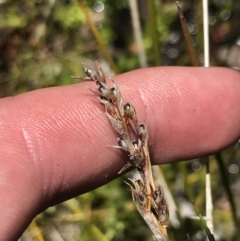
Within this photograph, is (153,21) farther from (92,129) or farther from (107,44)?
(107,44)

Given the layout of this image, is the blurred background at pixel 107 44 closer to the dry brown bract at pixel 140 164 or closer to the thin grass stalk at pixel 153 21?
the thin grass stalk at pixel 153 21

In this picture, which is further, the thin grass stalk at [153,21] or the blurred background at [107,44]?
the blurred background at [107,44]

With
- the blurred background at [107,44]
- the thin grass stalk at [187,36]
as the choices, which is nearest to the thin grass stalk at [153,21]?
the thin grass stalk at [187,36]

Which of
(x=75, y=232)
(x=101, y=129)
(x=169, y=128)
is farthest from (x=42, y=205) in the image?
(x=75, y=232)

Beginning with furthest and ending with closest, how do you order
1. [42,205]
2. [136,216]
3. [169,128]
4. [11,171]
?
[136,216]
[169,128]
[42,205]
[11,171]

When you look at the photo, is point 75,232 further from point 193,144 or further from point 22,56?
point 22,56

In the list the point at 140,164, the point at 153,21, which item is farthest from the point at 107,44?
the point at 140,164
